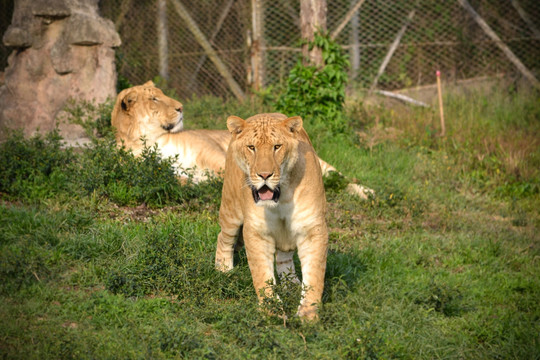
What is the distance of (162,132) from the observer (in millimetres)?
7898

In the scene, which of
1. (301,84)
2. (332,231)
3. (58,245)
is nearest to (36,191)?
(58,245)

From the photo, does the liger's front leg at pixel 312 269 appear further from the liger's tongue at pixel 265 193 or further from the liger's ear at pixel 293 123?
the liger's ear at pixel 293 123

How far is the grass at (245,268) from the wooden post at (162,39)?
189 inches

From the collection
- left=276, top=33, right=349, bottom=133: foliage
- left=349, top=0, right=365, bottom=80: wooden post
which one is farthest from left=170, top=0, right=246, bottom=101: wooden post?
left=349, top=0, right=365, bottom=80: wooden post

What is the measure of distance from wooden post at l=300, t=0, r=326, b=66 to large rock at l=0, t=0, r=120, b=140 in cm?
295

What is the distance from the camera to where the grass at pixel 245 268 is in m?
4.38

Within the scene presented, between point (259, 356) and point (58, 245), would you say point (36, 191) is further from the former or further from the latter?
point (259, 356)

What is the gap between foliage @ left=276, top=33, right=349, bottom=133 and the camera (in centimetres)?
1010

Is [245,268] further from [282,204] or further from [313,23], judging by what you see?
[313,23]

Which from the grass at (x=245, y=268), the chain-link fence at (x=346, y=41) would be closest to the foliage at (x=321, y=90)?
the grass at (x=245, y=268)

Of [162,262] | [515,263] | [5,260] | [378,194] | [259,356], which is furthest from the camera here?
[378,194]

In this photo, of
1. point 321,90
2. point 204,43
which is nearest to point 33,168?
point 321,90

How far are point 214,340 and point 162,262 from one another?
1.04m

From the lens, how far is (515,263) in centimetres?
669
